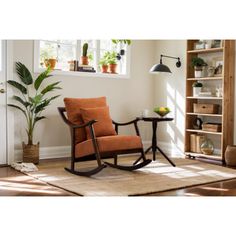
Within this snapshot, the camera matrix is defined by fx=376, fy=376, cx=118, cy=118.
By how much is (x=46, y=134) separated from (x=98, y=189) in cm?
208

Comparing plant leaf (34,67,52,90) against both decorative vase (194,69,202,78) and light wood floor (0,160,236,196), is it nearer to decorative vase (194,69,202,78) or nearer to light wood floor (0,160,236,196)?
light wood floor (0,160,236,196)

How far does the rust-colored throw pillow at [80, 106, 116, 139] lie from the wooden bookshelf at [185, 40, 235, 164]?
1634 mm

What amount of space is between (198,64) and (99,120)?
1.95 meters

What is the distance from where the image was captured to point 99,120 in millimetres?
4508

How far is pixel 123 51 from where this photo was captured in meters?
6.14

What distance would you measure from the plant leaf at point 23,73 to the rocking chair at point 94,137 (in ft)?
2.21

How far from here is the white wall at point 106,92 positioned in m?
5.09

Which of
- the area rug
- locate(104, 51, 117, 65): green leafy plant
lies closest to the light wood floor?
the area rug

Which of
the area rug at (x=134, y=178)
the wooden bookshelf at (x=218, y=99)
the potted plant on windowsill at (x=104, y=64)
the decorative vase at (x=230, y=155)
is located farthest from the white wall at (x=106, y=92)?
the decorative vase at (x=230, y=155)

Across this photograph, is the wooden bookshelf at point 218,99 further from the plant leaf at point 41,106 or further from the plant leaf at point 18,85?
the plant leaf at point 18,85

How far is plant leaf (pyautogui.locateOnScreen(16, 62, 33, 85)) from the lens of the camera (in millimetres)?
4918

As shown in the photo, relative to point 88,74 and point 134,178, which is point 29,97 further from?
point 134,178

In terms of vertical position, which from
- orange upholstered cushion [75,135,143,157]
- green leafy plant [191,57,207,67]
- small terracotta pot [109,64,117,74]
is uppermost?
green leafy plant [191,57,207,67]
